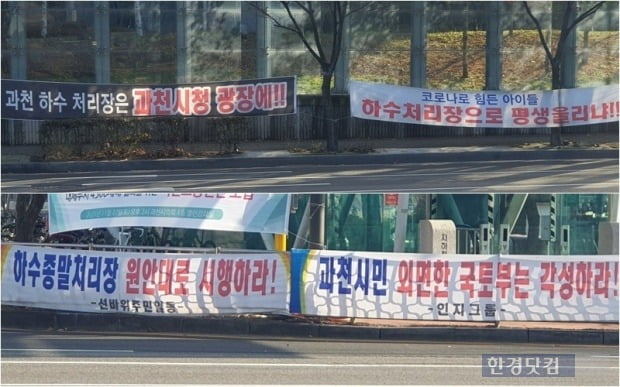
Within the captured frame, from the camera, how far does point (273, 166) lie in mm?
25609

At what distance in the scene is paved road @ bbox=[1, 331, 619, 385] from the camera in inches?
402

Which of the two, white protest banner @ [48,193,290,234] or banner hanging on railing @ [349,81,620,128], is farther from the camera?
banner hanging on railing @ [349,81,620,128]

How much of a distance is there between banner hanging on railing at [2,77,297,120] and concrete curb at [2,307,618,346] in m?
13.5

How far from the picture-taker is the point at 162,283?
1423cm

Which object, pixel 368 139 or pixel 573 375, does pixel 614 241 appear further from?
pixel 368 139

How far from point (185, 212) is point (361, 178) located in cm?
816

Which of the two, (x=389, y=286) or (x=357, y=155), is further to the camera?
(x=357, y=155)

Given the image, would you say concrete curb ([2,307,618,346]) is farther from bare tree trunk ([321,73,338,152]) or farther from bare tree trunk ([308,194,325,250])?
bare tree trunk ([321,73,338,152])

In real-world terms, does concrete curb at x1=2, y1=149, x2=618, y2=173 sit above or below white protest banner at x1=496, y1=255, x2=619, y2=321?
above

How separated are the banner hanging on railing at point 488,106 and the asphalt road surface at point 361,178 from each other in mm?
2174

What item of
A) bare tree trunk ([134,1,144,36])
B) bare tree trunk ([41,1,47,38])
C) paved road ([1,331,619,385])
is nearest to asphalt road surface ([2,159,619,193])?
paved road ([1,331,619,385])

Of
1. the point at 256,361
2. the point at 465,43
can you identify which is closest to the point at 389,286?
the point at 256,361

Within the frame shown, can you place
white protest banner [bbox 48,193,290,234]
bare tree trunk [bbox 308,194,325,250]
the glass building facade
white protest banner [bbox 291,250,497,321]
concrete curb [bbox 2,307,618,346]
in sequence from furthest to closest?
the glass building facade < bare tree trunk [bbox 308,194,325,250] < white protest banner [bbox 48,193,290,234] < white protest banner [bbox 291,250,497,321] < concrete curb [bbox 2,307,618,346]

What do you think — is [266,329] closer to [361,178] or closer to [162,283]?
[162,283]
